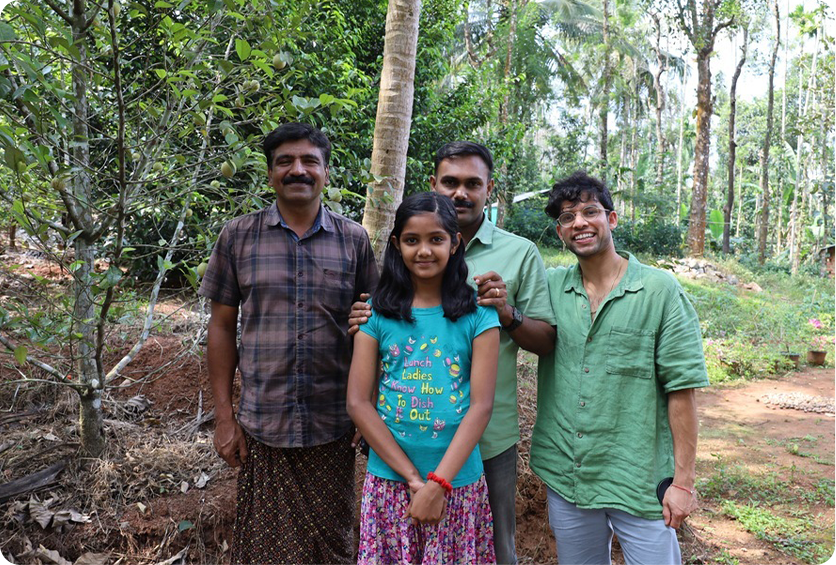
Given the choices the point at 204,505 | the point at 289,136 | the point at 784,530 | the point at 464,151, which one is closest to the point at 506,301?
the point at 464,151

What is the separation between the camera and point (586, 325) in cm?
209

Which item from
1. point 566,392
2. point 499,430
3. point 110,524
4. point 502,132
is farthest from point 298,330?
point 502,132

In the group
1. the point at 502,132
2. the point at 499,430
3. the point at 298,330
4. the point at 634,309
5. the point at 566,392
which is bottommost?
the point at 499,430

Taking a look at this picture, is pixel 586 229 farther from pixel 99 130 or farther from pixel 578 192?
pixel 99 130

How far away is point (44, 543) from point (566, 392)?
2514 millimetres

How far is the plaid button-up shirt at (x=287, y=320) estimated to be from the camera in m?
2.25

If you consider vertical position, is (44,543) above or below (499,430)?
below

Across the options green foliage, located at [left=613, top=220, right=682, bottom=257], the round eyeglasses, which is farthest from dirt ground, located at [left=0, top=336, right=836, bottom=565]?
green foliage, located at [left=613, top=220, right=682, bottom=257]

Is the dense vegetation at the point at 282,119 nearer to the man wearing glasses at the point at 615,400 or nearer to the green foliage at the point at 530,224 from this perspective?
the green foliage at the point at 530,224

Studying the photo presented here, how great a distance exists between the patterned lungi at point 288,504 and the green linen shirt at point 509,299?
2.12ft

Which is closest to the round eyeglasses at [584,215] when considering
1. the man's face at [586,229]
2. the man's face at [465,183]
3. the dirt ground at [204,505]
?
the man's face at [586,229]

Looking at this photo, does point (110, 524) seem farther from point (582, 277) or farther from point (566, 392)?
point (582, 277)

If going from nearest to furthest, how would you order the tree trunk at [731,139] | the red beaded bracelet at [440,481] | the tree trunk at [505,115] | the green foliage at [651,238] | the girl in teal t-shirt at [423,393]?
1. the red beaded bracelet at [440,481]
2. the girl in teal t-shirt at [423,393]
3. the tree trunk at [505,115]
4. the tree trunk at [731,139]
5. the green foliage at [651,238]

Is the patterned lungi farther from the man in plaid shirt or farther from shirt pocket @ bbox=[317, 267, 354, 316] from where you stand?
shirt pocket @ bbox=[317, 267, 354, 316]
